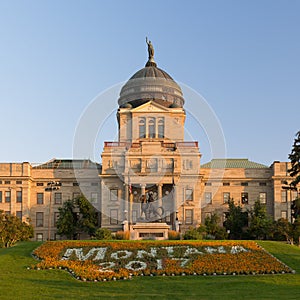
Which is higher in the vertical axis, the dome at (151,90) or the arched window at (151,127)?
the dome at (151,90)

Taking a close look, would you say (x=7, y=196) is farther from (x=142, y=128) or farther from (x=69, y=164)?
(x=142, y=128)

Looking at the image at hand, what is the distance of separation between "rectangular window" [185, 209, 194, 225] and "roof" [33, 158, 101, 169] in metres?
15.4

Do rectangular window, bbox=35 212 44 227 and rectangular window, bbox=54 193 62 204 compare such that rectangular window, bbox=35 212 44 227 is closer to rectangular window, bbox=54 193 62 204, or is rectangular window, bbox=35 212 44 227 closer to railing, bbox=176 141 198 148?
rectangular window, bbox=54 193 62 204

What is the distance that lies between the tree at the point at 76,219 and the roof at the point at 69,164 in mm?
8254

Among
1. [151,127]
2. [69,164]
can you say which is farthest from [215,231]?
[69,164]

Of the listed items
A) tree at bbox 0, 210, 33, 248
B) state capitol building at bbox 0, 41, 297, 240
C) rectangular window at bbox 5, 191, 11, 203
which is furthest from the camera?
rectangular window at bbox 5, 191, 11, 203

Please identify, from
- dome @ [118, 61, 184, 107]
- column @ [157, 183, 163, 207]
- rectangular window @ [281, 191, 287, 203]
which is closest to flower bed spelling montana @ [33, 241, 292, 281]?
column @ [157, 183, 163, 207]

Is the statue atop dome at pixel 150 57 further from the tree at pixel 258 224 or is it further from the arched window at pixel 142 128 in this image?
the tree at pixel 258 224

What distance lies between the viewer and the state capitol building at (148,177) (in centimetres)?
8756

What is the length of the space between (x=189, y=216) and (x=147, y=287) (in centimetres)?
4756

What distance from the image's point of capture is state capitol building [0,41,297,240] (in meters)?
87.6

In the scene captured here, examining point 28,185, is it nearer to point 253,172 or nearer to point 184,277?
point 253,172

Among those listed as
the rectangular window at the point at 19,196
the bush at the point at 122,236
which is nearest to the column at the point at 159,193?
the bush at the point at 122,236

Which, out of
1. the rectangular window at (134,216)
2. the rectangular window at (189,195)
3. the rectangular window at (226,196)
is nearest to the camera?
the rectangular window at (134,216)
